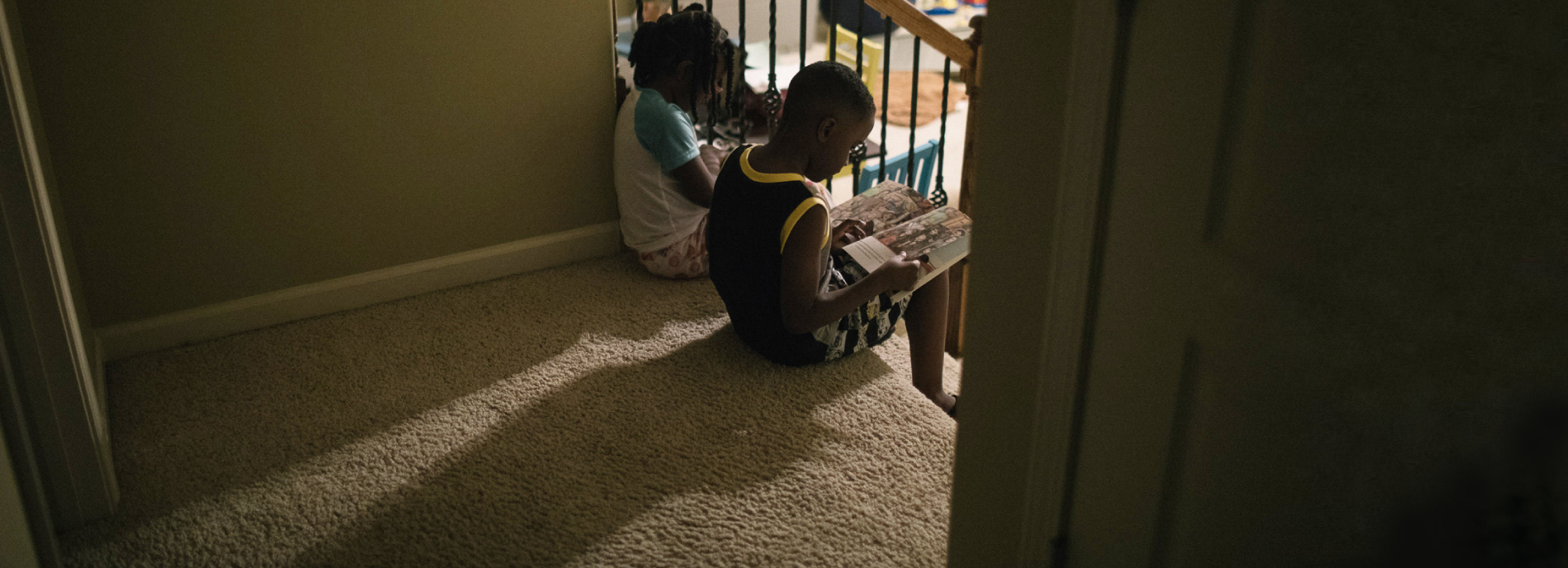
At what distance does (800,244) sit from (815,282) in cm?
9

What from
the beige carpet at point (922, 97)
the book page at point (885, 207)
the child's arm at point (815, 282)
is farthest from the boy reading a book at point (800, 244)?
the beige carpet at point (922, 97)

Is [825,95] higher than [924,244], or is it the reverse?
[825,95]

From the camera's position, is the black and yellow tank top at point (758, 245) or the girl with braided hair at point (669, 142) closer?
the black and yellow tank top at point (758, 245)

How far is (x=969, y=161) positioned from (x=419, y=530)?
1819 mm

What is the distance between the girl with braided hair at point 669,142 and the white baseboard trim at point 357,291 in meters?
0.17

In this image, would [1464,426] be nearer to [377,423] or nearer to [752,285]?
[752,285]

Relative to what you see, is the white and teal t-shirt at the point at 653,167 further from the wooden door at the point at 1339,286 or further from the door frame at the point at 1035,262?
the wooden door at the point at 1339,286

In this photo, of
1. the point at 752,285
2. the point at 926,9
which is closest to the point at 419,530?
the point at 752,285

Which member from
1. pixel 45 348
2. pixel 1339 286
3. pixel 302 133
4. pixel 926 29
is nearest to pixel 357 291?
pixel 302 133

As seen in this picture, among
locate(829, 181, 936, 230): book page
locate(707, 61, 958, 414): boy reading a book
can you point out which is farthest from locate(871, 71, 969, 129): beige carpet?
locate(707, 61, 958, 414): boy reading a book

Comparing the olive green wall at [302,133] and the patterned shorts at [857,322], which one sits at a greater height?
the olive green wall at [302,133]

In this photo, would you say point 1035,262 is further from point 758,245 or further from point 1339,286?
point 758,245

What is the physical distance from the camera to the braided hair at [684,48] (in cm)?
230

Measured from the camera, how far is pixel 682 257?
241cm
